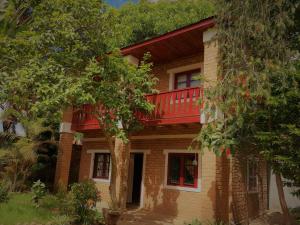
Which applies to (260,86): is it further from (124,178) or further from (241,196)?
(124,178)

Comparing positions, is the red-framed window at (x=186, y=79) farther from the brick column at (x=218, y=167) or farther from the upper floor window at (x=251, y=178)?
the upper floor window at (x=251, y=178)

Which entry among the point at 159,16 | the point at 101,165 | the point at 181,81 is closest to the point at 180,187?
the point at 181,81

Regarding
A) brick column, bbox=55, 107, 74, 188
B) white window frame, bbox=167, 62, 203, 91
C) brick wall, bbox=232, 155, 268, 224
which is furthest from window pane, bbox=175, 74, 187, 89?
brick column, bbox=55, 107, 74, 188

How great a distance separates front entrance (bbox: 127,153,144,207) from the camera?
15.1 meters

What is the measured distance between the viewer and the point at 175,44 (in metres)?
12.0

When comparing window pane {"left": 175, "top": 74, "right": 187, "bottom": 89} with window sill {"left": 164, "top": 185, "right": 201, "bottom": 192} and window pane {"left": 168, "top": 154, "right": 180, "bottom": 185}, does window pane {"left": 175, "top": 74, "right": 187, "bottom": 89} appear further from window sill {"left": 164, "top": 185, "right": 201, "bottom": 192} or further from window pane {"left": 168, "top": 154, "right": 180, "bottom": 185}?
window sill {"left": 164, "top": 185, "right": 201, "bottom": 192}

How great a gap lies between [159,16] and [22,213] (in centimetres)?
1848

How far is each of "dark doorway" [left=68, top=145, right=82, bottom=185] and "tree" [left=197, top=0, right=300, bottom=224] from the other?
1258 cm

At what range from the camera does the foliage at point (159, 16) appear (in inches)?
904

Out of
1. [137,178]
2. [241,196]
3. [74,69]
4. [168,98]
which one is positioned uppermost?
[74,69]

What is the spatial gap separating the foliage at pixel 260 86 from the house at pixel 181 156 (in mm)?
1457

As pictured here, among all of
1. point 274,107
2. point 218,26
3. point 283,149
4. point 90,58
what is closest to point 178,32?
point 218,26

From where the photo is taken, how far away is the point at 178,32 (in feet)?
35.7

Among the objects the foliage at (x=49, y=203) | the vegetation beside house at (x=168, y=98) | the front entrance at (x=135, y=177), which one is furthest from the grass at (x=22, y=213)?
the front entrance at (x=135, y=177)
